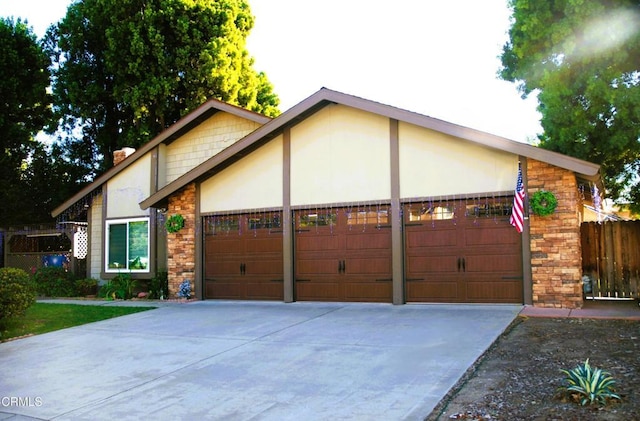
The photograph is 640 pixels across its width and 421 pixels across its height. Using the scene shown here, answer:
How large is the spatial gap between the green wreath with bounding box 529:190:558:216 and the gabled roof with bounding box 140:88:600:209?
0.64m

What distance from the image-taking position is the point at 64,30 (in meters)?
23.9

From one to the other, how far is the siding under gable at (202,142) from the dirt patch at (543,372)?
10064 millimetres

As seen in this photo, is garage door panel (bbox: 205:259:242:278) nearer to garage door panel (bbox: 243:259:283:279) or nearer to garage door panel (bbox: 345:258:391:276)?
garage door panel (bbox: 243:259:283:279)

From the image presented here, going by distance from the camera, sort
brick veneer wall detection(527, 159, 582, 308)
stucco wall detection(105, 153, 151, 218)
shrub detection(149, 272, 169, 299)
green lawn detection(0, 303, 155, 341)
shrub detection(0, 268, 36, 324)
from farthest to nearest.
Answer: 1. stucco wall detection(105, 153, 151, 218)
2. shrub detection(149, 272, 169, 299)
3. brick veneer wall detection(527, 159, 582, 308)
4. green lawn detection(0, 303, 155, 341)
5. shrub detection(0, 268, 36, 324)

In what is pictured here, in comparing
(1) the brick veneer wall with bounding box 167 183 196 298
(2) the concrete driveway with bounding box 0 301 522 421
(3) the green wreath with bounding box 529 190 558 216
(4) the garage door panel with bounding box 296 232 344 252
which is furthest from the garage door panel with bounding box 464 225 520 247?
(1) the brick veneer wall with bounding box 167 183 196 298

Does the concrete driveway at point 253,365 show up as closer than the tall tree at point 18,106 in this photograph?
Yes

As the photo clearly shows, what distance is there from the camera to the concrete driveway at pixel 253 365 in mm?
5355

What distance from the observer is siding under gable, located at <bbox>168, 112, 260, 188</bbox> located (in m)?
16.0

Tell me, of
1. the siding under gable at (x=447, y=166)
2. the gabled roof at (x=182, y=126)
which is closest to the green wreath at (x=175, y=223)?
the gabled roof at (x=182, y=126)

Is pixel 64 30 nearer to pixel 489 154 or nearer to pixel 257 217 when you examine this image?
pixel 257 217

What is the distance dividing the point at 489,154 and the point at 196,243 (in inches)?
306

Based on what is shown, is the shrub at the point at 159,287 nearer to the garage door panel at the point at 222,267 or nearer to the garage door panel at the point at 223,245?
the garage door panel at the point at 222,267

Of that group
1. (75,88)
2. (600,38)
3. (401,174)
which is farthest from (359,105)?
(75,88)

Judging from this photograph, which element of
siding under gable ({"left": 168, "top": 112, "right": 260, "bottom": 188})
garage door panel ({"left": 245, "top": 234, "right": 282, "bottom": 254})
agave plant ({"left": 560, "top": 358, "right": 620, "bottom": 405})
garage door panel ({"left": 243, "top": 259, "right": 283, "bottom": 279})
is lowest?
agave plant ({"left": 560, "top": 358, "right": 620, "bottom": 405})
